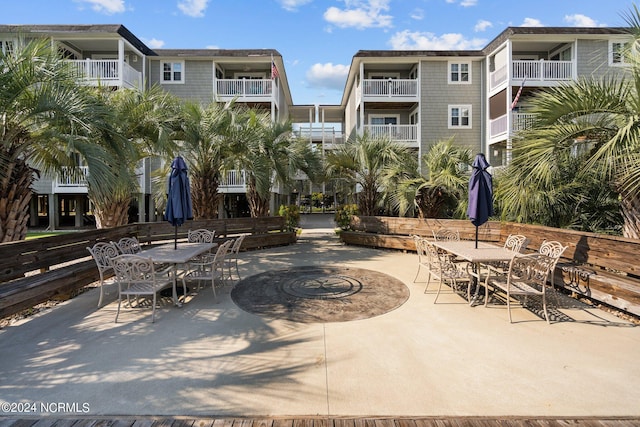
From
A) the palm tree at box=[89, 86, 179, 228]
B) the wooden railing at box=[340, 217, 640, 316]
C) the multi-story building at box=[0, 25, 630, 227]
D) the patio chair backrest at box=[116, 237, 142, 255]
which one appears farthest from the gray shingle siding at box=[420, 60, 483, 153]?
the patio chair backrest at box=[116, 237, 142, 255]

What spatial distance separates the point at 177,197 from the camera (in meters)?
6.76

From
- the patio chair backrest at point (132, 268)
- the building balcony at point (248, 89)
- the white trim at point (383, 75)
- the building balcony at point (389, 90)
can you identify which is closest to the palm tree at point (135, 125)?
the patio chair backrest at point (132, 268)

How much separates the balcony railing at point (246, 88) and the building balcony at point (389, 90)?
18.2ft

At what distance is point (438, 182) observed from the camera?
1068cm

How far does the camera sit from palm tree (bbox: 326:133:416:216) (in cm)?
1209

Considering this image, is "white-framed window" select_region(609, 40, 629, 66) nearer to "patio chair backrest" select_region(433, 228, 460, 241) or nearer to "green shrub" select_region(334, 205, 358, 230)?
"patio chair backrest" select_region(433, 228, 460, 241)

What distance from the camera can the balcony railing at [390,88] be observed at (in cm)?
1898

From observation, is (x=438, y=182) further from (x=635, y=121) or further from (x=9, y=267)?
(x=9, y=267)

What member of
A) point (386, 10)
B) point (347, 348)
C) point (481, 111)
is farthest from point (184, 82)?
point (347, 348)

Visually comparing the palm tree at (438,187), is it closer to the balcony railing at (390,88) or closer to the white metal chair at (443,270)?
the white metal chair at (443,270)

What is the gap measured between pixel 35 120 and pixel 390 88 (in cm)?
1713

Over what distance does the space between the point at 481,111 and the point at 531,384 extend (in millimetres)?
19401

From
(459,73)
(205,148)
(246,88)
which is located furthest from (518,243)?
(246,88)

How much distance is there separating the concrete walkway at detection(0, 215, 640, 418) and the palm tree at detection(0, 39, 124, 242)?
7.72ft
